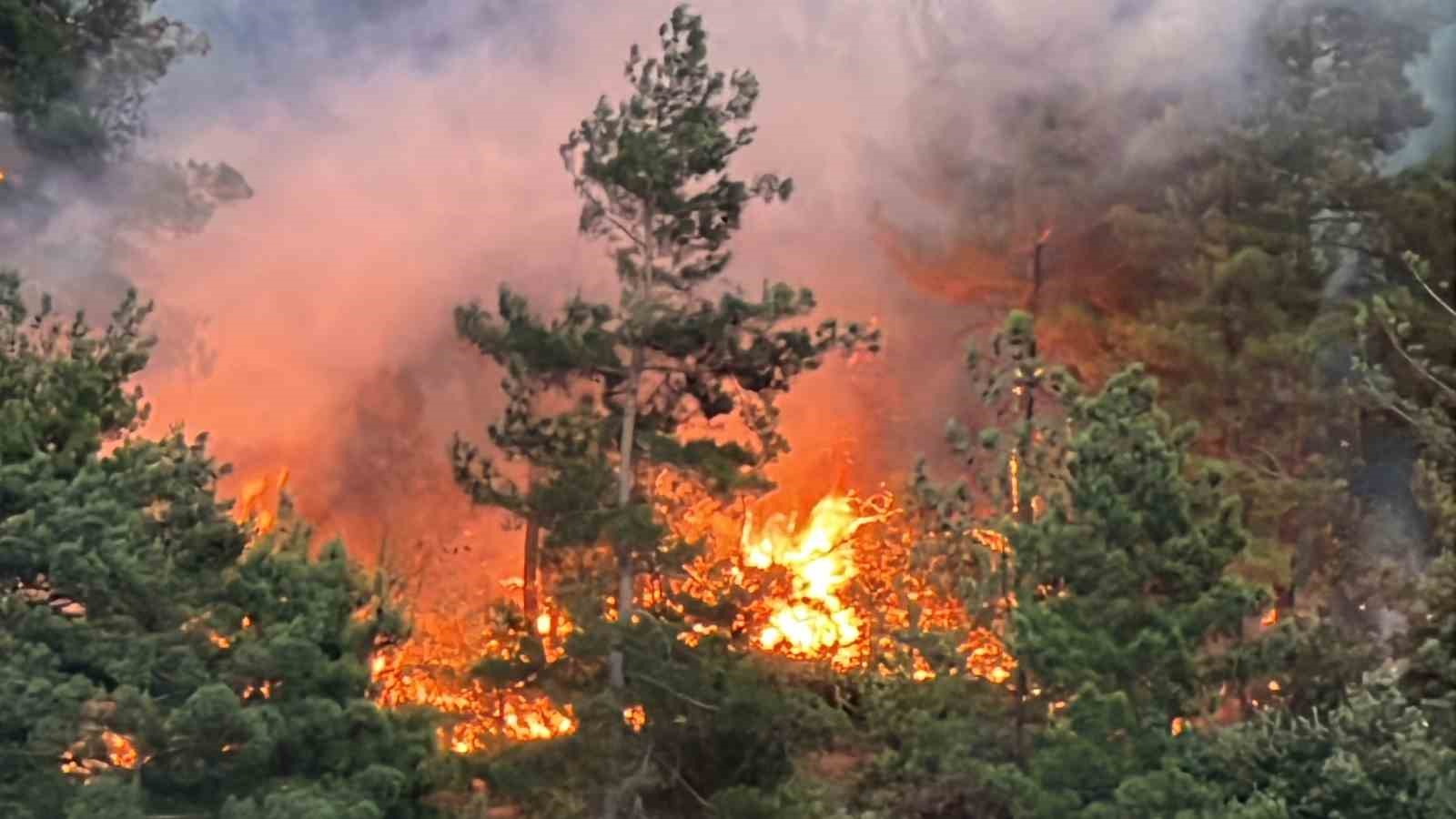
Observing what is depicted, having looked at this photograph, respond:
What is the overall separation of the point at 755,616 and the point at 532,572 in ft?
4.33

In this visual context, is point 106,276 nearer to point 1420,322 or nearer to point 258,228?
point 258,228

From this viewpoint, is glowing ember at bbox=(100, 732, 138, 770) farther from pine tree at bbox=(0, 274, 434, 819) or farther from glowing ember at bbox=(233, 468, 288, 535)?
glowing ember at bbox=(233, 468, 288, 535)

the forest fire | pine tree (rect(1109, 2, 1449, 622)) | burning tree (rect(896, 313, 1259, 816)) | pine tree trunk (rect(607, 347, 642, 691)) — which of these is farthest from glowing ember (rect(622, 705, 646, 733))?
pine tree (rect(1109, 2, 1449, 622))

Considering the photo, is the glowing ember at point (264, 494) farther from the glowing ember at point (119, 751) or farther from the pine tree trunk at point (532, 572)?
the glowing ember at point (119, 751)

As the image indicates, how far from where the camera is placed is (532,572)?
7.70 m

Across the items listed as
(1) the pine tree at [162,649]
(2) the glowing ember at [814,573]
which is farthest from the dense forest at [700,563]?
(2) the glowing ember at [814,573]

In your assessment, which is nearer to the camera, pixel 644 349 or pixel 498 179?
pixel 644 349

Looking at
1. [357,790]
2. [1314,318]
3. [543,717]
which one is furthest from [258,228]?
[1314,318]

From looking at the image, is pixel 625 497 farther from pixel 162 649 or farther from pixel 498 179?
pixel 498 179

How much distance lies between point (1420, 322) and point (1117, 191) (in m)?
2.63

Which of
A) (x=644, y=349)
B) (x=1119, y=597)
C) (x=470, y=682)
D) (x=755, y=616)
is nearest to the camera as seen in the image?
(x=1119, y=597)

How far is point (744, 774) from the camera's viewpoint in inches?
253

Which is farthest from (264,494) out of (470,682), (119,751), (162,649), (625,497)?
(625,497)

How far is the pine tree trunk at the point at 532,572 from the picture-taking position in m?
6.94
